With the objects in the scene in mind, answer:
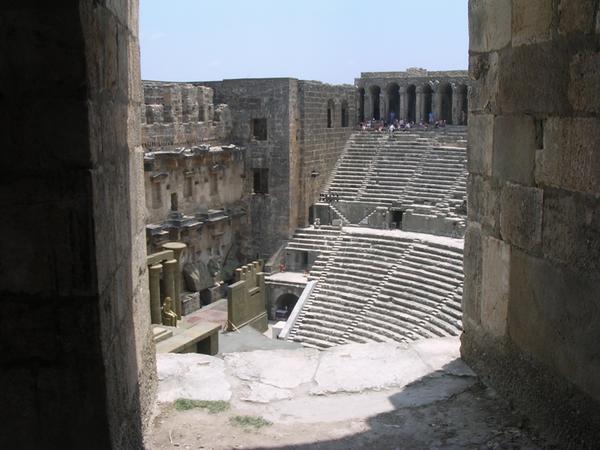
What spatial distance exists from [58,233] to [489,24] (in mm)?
2150

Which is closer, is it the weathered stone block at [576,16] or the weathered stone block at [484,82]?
the weathered stone block at [576,16]

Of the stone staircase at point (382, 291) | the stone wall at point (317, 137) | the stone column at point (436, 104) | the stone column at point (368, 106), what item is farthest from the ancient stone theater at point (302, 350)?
the stone column at point (368, 106)

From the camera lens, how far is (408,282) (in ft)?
56.8

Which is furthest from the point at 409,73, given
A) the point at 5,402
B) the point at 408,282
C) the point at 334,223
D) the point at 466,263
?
the point at 5,402

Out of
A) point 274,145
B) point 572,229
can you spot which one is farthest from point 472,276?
point 274,145

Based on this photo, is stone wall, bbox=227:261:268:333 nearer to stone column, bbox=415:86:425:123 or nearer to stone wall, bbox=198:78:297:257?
stone wall, bbox=198:78:297:257

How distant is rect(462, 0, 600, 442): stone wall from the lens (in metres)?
2.32

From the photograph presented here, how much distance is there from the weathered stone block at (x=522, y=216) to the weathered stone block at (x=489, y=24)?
24.9 inches

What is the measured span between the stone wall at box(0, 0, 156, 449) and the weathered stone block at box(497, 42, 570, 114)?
1.55m

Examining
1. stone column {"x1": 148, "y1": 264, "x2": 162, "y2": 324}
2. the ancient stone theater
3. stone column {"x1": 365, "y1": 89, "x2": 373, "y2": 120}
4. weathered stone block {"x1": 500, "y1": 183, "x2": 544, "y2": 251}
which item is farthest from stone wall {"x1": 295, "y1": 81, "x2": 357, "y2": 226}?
weathered stone block {"x1": 500, "y1": 183, "x2": 544, "y2": 251}

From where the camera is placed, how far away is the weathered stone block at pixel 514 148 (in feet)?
9.07

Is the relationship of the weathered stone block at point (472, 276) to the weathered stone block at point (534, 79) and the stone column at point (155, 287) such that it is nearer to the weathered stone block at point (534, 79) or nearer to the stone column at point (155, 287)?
the weathered stone block at point (534, 79)

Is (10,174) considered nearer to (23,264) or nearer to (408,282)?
(23,264)

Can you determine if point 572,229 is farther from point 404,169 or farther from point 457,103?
point 457,103
